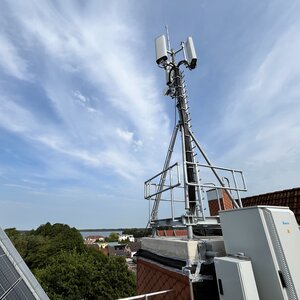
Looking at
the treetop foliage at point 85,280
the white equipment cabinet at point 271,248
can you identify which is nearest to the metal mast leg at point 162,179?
the white equipment cabinet at point 271,248

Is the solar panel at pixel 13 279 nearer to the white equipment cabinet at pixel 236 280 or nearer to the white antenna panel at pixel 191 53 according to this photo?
the white equipment cabinet at pixel 236 280

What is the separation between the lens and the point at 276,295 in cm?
287

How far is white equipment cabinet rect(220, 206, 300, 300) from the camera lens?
285 centimetres

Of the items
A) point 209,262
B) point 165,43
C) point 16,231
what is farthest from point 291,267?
point 16,231

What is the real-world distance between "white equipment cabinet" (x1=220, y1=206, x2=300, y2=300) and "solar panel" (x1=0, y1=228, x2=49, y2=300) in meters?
4.00

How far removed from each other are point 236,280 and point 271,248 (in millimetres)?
617

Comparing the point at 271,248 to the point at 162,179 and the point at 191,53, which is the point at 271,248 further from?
the point at 191,53

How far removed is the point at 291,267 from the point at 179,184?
7.80 feet

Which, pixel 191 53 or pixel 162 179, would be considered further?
pixel 191 53

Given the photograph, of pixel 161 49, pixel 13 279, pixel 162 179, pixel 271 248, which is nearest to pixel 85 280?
pixel 13 279

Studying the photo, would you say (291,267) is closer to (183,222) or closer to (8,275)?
(183,222)

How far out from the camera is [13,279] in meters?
4.66

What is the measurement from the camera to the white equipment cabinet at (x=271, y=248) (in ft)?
9.34

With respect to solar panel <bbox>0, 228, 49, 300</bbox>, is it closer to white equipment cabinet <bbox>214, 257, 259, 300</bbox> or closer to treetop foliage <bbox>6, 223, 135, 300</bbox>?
white equipment cabinet <bbox>214, 257, 259, 300</bbox>
